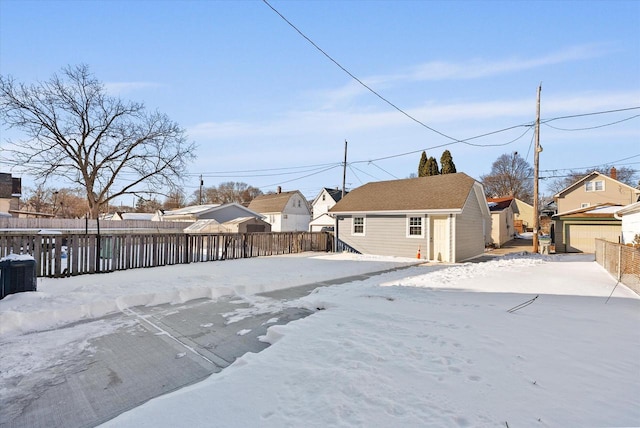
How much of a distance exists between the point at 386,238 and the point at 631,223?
32.3ft

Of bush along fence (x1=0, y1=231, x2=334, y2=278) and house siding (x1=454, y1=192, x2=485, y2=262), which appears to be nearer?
bush along fence (x1=0, y1=231, x2=334, y2=278)

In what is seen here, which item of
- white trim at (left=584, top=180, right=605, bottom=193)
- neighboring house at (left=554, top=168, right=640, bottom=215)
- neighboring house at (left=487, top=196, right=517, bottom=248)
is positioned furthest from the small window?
white trim at (left=584, top=180, right=605, bottom=193)

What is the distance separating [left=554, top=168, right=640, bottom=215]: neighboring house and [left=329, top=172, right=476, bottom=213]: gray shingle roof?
2110 cm

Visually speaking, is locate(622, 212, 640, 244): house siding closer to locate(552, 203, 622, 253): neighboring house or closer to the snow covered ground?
the snow covered ground

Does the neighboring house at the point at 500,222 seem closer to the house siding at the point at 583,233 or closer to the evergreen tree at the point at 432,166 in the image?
the house siding at the point at 583,233

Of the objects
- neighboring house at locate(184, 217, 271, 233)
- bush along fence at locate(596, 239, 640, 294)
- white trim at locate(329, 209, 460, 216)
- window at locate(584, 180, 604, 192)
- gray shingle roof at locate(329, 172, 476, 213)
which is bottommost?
bush along fence at locate(596, 239, 640, 294)

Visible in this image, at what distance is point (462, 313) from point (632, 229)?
12048 mm

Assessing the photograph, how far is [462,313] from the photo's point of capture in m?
5.72

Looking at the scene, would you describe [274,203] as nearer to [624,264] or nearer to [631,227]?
[631,227]

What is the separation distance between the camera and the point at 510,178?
5359 centimetres

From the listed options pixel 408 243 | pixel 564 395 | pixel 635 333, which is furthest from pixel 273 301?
pixel 408 243

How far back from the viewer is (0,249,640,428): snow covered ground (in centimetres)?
258

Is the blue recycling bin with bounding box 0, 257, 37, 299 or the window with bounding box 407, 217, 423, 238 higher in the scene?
the window with bounding box 407, 217, 423, 238

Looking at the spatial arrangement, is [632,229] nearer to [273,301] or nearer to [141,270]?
[273,301]
